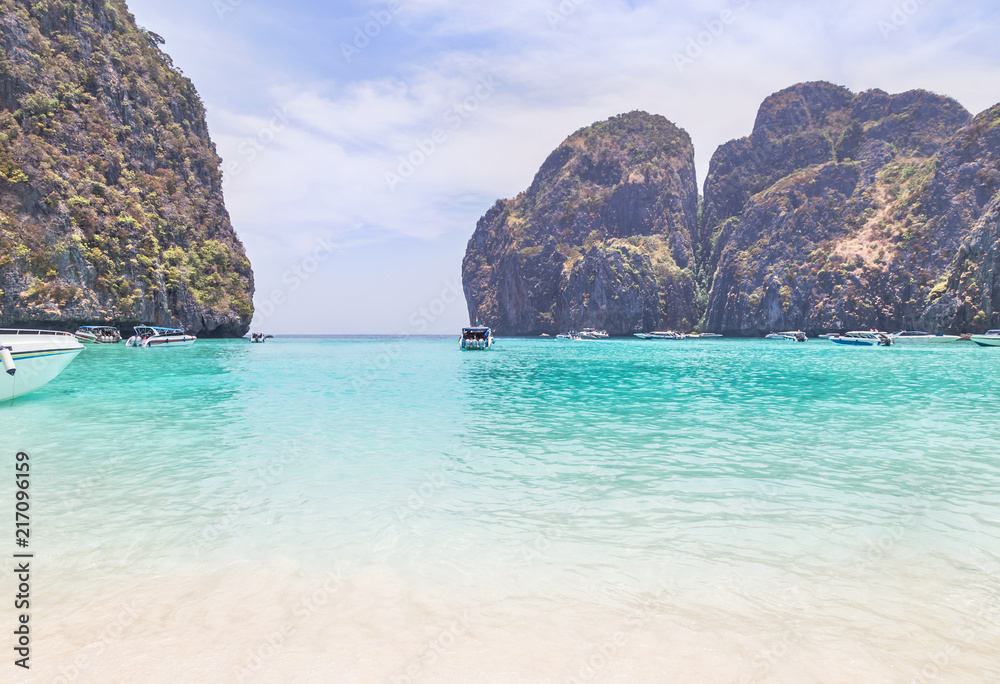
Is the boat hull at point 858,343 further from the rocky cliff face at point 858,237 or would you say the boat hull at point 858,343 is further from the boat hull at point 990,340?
the rocky cliff face at point 858,237

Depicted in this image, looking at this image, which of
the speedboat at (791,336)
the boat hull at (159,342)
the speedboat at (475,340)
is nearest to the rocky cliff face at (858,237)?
the speedboat at (791,336)

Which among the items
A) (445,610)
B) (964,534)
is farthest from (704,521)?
(445,610)

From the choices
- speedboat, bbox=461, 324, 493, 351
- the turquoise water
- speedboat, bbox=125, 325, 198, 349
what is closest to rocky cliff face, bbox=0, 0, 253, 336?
speedboat, bbox=125, 325, 198, 349

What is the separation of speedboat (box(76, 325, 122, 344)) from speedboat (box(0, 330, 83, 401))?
63071 millimetres

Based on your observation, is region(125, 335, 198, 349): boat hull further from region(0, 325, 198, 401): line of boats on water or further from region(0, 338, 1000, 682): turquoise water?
region(0, 338, 1000, 682): turquoise water

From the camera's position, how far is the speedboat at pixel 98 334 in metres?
72.8

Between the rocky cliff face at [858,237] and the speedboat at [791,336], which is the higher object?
the rocky cliff face at [858,237]

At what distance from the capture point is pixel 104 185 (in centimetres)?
8256

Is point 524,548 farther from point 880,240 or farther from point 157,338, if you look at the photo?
point 880,240

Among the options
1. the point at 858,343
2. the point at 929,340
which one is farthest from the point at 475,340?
the point at 929,340

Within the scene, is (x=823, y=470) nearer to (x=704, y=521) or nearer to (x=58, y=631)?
(x=704, y=521)

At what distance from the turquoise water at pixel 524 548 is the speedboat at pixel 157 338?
57918 millimetres

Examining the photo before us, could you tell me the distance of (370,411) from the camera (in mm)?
19328

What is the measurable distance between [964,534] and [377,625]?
8164mm
